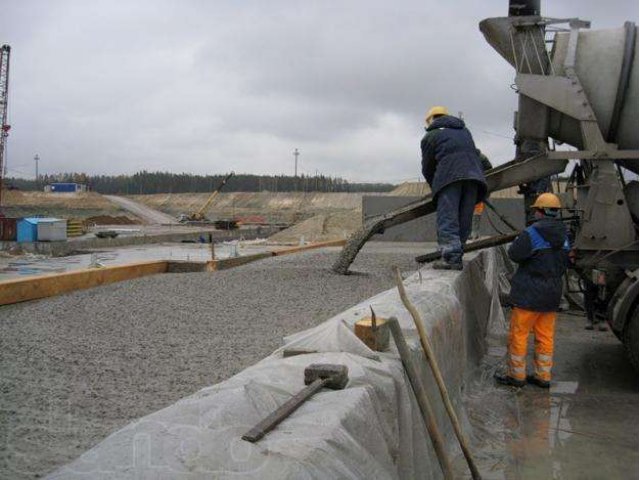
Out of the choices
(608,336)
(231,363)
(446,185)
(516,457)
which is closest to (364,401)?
(231,363)

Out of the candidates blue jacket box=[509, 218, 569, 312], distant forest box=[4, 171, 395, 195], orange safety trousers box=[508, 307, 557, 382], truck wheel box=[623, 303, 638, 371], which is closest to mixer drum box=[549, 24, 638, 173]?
blue jacket box=[509, 218, 569, 312]

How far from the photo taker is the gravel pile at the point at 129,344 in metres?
2.83

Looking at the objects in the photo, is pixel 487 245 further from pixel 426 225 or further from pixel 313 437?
pixel 426 225

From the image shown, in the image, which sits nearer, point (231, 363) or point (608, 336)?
point (231, 363)

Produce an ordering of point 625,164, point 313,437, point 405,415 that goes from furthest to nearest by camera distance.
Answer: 1. point 625,164
2. point 405,415
3. point 313,437

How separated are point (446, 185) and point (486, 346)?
177 cm

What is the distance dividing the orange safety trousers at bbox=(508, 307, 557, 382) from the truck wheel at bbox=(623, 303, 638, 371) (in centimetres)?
56

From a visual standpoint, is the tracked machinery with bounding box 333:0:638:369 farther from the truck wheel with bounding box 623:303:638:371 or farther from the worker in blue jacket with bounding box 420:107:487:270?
the worker in blue jacket with bounding box 420:107:487:270

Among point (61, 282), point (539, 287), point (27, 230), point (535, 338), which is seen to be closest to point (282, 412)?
point (539, 287)

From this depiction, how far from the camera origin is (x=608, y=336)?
7.30 meters

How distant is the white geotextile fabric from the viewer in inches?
67.8

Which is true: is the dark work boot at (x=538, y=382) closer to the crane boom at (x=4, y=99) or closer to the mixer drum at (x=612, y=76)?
the mixer drum at (x=612, y=76)

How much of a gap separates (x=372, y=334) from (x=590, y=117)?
3948 mm

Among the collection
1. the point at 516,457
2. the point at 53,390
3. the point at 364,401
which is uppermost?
the point at 364,401
